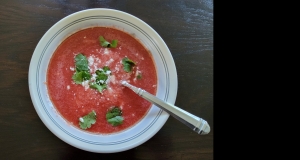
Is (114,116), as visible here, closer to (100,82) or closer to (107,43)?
(100,82)

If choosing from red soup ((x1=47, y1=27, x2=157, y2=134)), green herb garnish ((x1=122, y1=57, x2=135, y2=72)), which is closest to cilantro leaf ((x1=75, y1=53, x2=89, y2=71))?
red soup ((x1=47, y1=27, x2=157, y2=134))

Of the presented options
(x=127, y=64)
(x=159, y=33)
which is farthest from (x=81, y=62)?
(x=159, y=33)

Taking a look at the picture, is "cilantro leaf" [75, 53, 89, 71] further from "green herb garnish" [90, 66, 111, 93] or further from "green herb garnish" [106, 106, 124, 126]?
"green herb garnish" [106, 106, 124, 126]

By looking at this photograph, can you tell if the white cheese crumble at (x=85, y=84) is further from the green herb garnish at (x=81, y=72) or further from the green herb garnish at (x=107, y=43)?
the green herb garnish at (x=107, y=43)

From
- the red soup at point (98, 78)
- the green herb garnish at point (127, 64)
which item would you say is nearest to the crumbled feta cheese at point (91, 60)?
the red soup at point (98, 78)
